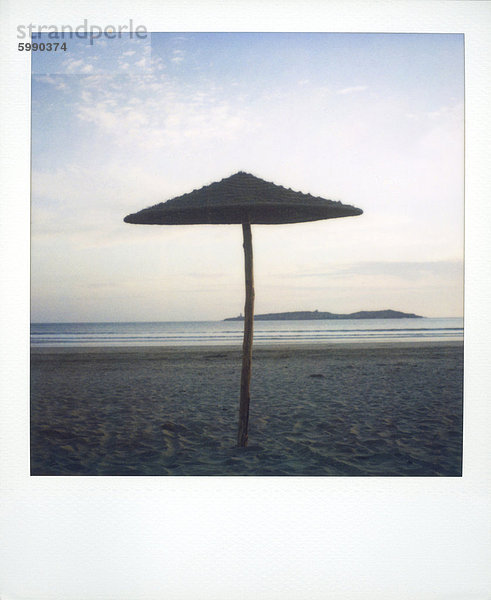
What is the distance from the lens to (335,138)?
3.22m

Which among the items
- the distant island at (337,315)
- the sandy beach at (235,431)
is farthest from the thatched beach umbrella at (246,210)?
the distant island at (337,315)

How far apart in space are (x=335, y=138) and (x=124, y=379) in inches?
135

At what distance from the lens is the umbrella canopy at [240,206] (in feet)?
10.4

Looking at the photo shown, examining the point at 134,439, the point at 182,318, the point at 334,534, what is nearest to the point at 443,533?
the point at 334,534

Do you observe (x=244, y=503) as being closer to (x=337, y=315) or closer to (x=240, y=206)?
(x=240, y=206)

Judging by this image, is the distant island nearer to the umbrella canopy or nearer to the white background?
the umbrella canopy

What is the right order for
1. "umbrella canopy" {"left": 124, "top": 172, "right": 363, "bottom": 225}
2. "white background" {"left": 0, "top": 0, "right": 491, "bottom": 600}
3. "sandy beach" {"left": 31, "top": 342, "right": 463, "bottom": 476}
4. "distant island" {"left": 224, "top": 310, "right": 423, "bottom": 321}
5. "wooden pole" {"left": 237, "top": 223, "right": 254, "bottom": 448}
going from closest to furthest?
"white background" {"left": 0, "top": 0, "right": 491, "bottom": 600}
"sandy beach" {"left": 31, "top": 342, "right": 463, "bottom": 476}
"umbrella canopy" {"left": 124, "top": 172, "right": 363, "bottom": 225}
"wooden pole" {"left": 237, "top": 223, "right": 254, "bottom": 448}
"distant island" {"left": 224, "top": 310, "right": 423, "bottom": 321}

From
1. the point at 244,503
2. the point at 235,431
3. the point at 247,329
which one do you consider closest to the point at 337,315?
the point at 247,329

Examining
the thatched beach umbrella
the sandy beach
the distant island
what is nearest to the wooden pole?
the thatched beach umbrella

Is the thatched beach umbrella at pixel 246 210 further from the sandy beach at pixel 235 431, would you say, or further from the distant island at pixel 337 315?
the distant island at pixel 337 315

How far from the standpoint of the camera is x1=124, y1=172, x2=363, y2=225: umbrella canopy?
3156mm

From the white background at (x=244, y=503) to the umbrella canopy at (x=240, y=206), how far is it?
2.75ft

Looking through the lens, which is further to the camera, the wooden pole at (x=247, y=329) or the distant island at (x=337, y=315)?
the distant island at (x=337, y=315)

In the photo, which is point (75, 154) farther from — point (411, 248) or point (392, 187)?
point (411, 248)
